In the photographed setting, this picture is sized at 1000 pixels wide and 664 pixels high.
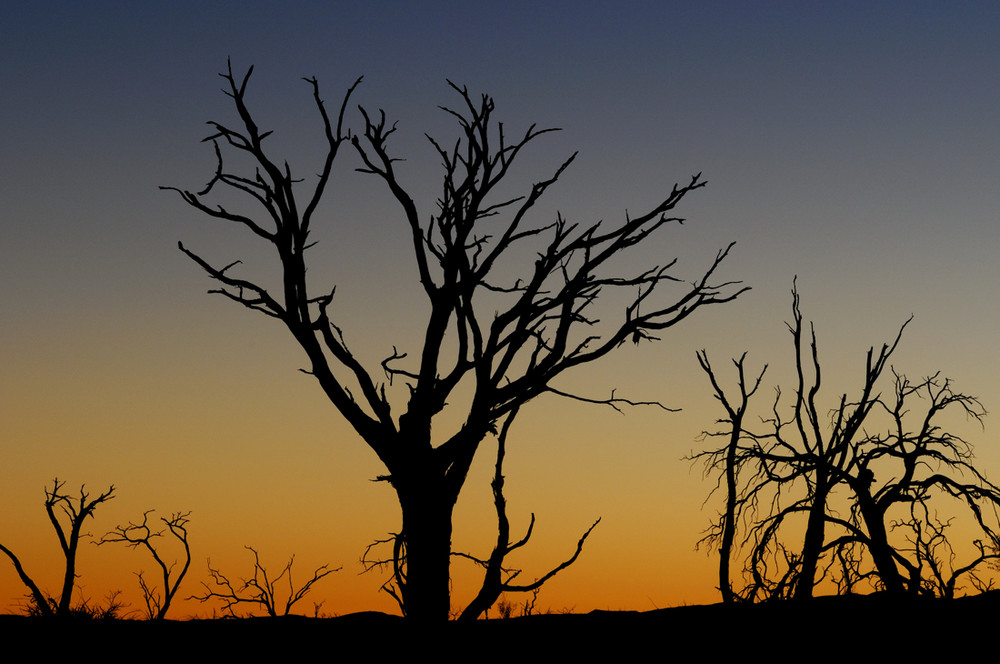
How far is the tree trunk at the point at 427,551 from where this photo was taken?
10180 mm

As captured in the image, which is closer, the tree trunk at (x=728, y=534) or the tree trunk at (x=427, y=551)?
the tree trunk at (x=427, y=551)

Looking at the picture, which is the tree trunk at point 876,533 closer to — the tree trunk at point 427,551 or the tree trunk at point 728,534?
the tree trunk at point 728,534

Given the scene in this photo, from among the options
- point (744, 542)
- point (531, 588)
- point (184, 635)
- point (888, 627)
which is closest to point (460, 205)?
point (531, 588)

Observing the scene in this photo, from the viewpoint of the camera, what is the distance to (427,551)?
10289 mm

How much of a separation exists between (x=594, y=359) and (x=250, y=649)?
4.60 m

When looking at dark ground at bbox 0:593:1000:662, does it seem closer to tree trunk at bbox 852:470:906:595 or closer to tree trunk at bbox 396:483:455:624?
tree trunk at bbox 396:483:455:624

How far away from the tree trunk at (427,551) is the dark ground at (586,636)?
0.24 m

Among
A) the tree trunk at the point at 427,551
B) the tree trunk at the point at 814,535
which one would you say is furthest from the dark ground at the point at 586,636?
the tree trunk at the point at 814,535

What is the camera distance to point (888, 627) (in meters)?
9.12

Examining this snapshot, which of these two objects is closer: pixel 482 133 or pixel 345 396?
pixel 345 396

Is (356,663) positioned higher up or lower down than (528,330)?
lower down

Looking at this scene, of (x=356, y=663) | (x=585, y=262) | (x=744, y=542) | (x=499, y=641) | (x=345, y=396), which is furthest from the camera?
(x=744, y=542)

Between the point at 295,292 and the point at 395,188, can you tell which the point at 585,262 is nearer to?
the point at 395,188

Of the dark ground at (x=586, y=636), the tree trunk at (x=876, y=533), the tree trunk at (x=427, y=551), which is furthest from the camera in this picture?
the tree trunk at (x=876, y=533)
